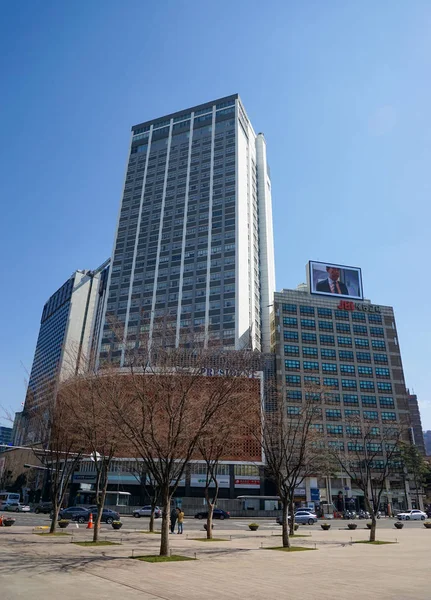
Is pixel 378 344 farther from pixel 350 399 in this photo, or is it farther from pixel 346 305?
pixel 350 399

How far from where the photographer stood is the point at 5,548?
20.2m

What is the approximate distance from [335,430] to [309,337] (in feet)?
72.5

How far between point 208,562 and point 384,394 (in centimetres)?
9133

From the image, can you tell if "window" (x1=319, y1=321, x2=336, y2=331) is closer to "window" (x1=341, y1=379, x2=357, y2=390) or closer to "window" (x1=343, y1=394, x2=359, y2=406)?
"window" (x1=341, y1=379, x2=357, y2=390)

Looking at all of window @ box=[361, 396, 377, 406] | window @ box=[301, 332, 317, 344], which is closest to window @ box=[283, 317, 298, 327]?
window @ box=[301, 332, 317, 344]

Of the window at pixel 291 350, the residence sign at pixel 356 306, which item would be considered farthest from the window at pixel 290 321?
the residence sign at pixel 356 306

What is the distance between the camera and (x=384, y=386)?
326 ft

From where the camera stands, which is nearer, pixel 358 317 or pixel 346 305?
pixel 346 305

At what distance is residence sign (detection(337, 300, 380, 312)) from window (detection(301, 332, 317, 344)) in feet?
35.8

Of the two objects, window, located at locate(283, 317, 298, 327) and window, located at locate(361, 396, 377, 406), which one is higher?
window, located at locate(283, 317, 298, 327)

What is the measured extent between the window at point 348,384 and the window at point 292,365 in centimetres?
1136

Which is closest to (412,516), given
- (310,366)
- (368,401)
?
(368,401)

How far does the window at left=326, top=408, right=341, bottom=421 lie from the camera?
301 feet

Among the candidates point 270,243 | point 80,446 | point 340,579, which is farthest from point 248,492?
point 270,243
